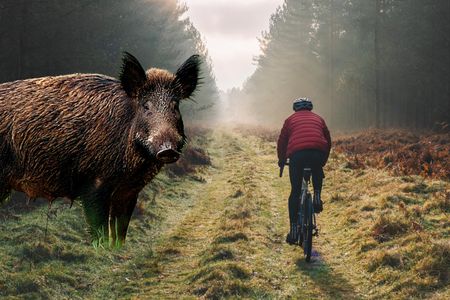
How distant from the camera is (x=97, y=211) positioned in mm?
1522

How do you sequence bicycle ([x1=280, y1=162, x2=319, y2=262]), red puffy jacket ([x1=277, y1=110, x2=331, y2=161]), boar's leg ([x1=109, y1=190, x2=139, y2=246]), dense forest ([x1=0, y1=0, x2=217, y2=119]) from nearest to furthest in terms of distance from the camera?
boar's leg ([x1=109, y1=190, x2=139, y2=246]), red puffy jacket ([x1=277, y1=110, x2=331, y2=161]), bicycle ([x1=280, y1=162, x2=319, y2=262]), dense forest ([x1=0, y1=0, x2=217, y2=119])

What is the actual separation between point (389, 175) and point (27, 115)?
16.8 metres

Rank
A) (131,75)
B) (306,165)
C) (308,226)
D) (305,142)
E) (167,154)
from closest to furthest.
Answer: (167,154), (131,75), (305,142), (306,165), (308,226)

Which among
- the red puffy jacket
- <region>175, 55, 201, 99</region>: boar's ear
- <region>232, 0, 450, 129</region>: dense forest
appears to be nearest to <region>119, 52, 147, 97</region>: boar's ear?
<region>175, 55, 201, 99</region>: boar's ear

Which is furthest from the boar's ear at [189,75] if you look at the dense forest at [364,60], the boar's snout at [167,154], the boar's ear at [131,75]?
the dense forest at [364,60]

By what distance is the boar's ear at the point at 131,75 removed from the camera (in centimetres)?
141

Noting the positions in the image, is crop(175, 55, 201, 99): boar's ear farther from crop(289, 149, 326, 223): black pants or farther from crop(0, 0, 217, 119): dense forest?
crop(0, 0, 217, 119): dense forest

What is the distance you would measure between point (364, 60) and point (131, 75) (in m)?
43.0

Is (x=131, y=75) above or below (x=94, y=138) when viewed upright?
above

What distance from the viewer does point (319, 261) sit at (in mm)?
9891

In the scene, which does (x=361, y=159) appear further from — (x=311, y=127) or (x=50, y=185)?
(x=50, y=185)

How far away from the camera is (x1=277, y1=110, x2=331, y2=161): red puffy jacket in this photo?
8.79m

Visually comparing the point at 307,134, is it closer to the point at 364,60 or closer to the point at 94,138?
the point at 94,138

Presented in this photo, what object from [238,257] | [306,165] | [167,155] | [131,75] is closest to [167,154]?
[167,155]
